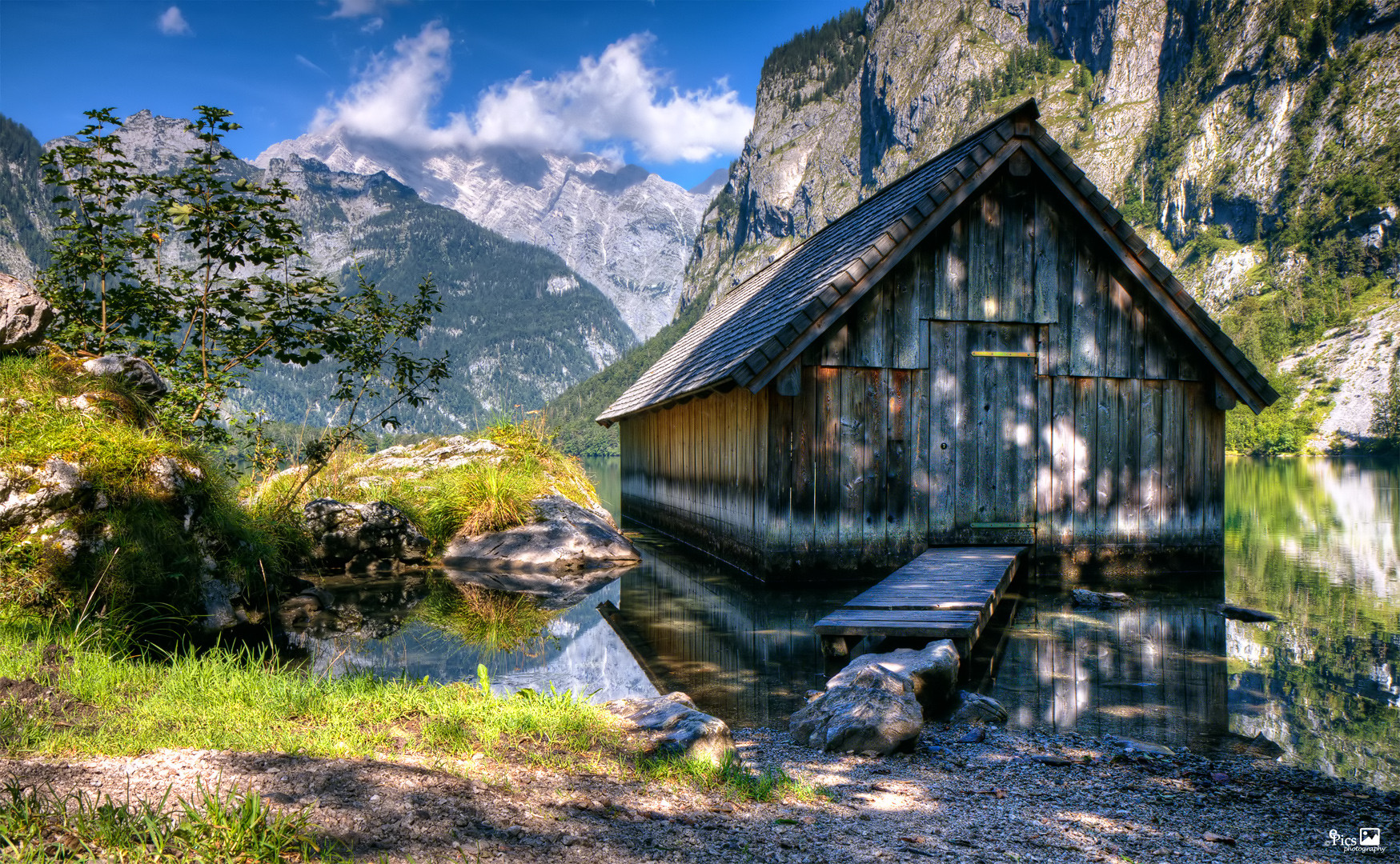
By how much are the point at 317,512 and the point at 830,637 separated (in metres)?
7.88

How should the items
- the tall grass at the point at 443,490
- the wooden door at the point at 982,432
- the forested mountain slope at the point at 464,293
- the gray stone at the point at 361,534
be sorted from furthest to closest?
the forested mountain slope at the point at 464,293, the tall grass at the point at 443,490, the gray stone at the point at 361,534, the wooden door at the point at 982,432

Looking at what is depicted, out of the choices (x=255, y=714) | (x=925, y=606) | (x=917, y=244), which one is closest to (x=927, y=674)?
(x=925, y=606)

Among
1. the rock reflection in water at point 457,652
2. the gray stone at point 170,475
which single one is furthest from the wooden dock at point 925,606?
the gray stone at point 170,475

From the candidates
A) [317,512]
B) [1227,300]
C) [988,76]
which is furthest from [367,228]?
[317,512]

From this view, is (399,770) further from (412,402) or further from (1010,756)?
(412,402)

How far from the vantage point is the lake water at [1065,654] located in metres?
4.84

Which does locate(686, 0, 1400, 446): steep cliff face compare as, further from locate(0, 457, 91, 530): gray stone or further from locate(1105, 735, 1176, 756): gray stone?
locate(0, 457, 91, 530): gray stone

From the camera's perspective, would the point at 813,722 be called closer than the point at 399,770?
No

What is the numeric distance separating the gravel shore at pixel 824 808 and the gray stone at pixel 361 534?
840 centimetres

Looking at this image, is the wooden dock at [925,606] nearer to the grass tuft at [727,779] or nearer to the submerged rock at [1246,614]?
the submerged rock at [1246,614]

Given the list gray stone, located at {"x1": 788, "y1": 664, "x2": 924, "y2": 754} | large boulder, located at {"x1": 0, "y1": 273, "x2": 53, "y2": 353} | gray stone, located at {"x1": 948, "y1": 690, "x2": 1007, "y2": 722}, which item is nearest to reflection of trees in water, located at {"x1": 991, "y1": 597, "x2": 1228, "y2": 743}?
gray stone, located at {"x1": 948, "y1": 690, "x2": 1007, "y2": 722}

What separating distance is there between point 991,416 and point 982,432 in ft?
0.79

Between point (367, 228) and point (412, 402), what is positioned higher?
point (367, 228)

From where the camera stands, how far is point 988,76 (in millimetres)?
133375
